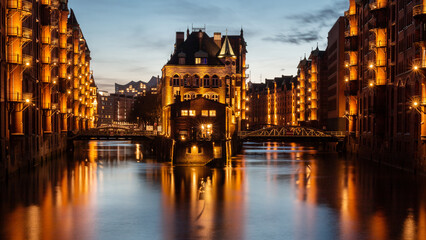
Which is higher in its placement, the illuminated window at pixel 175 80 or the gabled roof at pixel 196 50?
the gabled roof at pixel 196 50

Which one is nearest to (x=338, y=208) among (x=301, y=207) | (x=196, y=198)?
(x=301, y=207)

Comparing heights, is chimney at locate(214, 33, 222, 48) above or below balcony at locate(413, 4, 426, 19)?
above

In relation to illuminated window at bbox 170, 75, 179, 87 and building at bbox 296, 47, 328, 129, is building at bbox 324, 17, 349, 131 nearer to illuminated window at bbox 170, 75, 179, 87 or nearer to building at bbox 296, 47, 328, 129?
building at bbox 296, 47, 328, 129

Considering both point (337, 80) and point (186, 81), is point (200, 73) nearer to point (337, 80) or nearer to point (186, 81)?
point (186, 81)

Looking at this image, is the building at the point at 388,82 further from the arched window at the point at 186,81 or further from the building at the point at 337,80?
the arched window at the point at 186,81

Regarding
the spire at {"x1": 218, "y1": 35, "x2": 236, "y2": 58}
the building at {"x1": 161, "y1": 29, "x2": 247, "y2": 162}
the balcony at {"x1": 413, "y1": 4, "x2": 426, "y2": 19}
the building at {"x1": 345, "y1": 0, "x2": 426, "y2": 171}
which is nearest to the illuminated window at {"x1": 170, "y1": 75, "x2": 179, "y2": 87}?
the building at {"x1": 161, "y1": 29, "x2": 247, "y2": 162}

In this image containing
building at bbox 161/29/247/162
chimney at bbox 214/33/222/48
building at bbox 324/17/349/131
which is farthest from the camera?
chimney at bbox 214/33/222/48

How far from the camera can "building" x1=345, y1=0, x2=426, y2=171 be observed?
60.9 m

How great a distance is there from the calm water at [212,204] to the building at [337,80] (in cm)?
4890

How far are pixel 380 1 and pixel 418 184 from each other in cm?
3185

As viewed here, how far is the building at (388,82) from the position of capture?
6094 cm

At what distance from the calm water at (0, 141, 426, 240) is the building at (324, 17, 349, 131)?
48904mm

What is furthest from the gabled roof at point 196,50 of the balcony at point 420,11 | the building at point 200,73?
the balcony at point 420,11

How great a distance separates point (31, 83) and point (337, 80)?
74.8m
